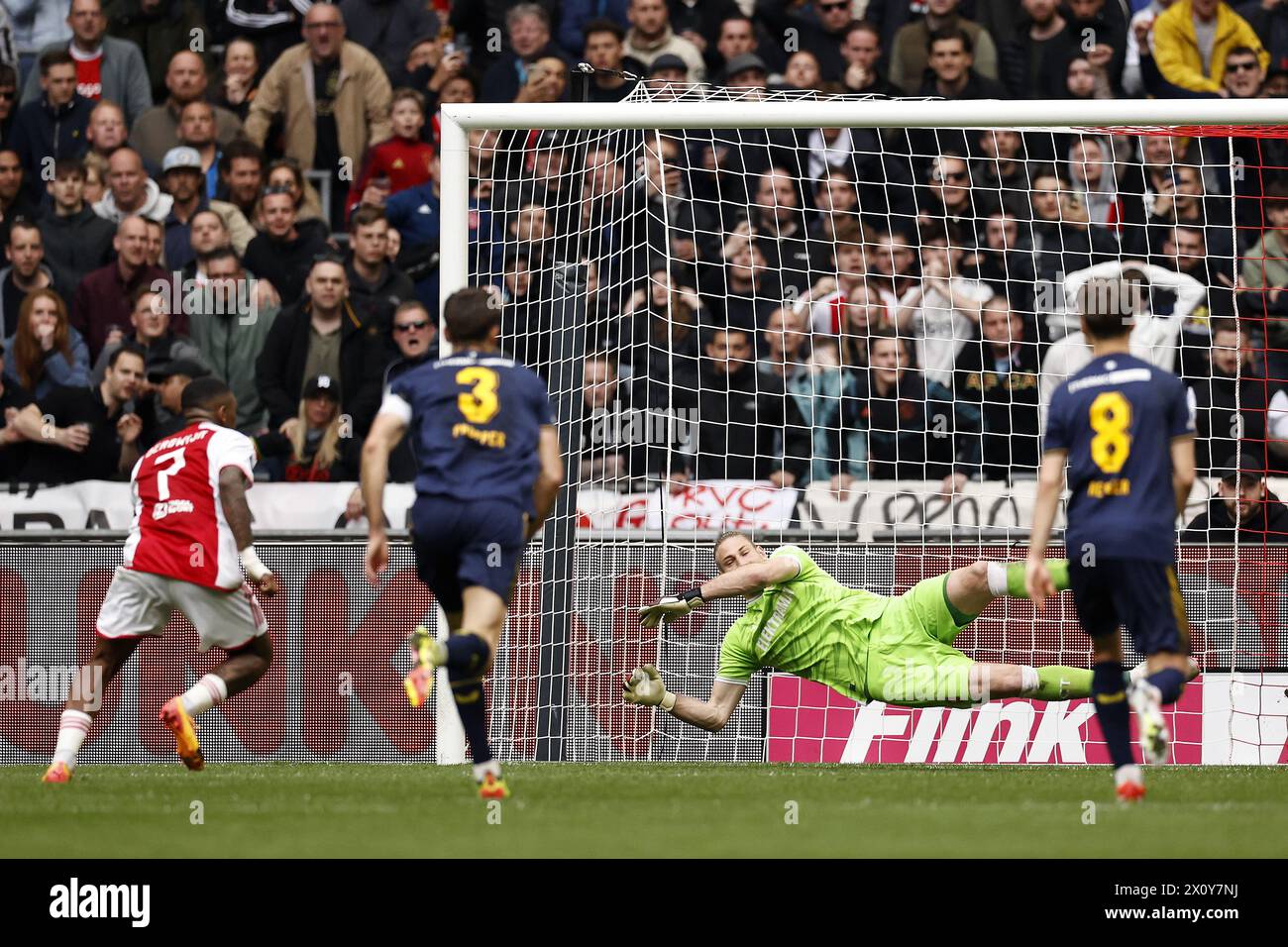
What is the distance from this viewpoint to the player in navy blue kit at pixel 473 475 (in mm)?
7016

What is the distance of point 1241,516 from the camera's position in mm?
10789

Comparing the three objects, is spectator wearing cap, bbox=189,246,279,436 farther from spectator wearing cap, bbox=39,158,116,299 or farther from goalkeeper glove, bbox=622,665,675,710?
goalkeeper glove, bbox=622,665,675,710

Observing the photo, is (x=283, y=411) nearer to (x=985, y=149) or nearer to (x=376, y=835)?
(x=985, y=149)

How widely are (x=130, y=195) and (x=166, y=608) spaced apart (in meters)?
5.40

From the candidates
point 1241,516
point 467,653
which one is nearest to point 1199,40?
point 1241,516

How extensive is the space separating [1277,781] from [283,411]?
6709mm

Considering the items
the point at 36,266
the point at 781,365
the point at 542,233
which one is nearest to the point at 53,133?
the point at 36,266

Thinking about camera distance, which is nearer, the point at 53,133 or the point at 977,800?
the point at 977,800

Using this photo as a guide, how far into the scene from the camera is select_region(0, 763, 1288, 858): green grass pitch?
5723 mm

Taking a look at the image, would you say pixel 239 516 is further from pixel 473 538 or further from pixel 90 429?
pixel 90 429

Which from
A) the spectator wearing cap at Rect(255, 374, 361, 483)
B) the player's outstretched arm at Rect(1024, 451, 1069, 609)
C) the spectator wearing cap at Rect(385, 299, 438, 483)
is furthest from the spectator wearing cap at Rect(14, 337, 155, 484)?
the player's outstretched arm at Rect(1024, 451, 1069, 609)

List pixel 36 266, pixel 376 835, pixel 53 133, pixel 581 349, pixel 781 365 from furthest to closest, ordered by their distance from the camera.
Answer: pixel 53 133 → pixel 36 266 → pixel 781 365 → pixel 581 349 → pixel 376 835

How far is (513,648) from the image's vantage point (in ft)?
35.3

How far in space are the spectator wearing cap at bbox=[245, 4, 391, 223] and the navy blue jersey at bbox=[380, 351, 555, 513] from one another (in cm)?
724
